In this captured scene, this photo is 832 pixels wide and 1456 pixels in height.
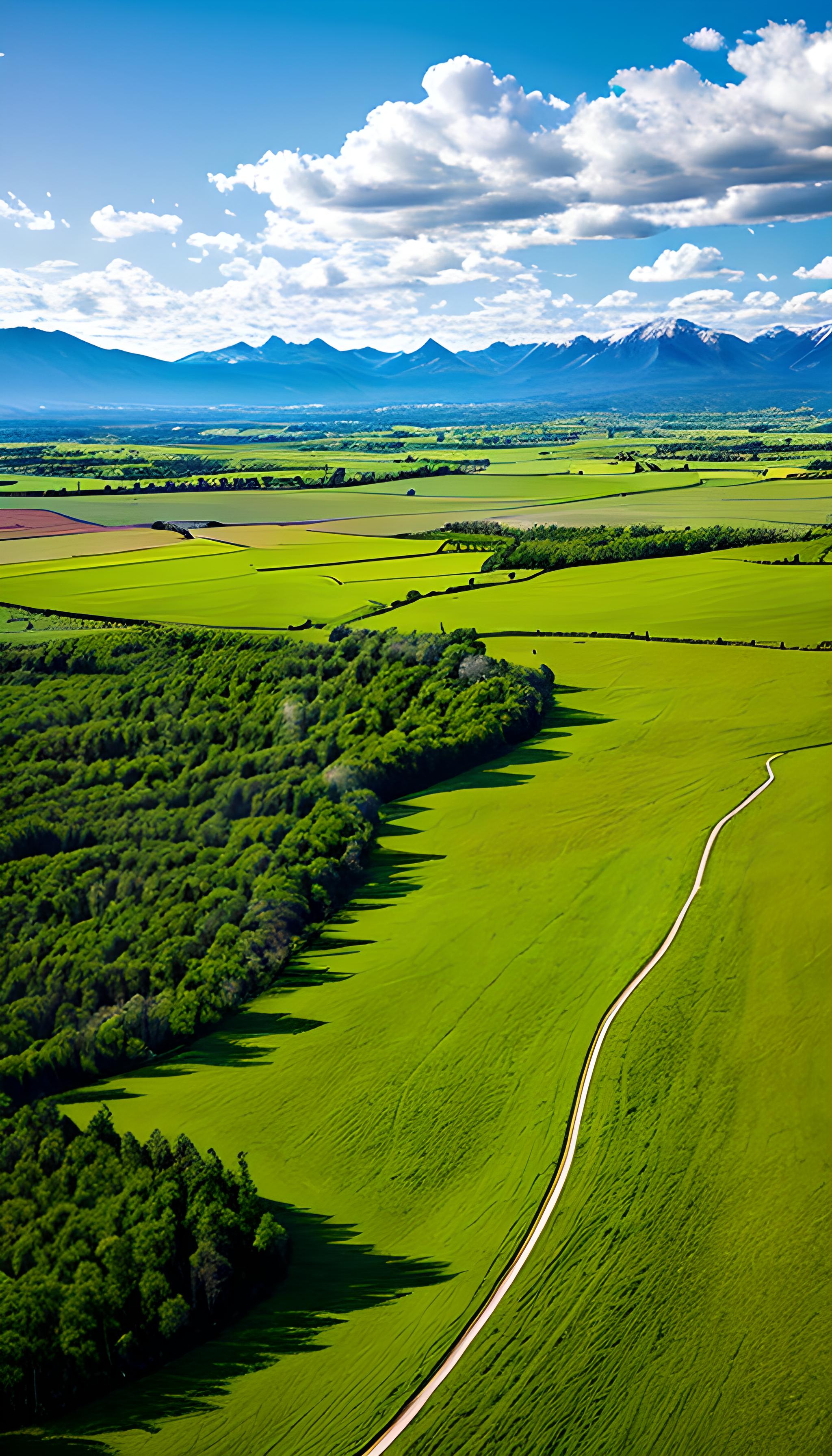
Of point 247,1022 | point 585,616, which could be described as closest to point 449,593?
point 585,616

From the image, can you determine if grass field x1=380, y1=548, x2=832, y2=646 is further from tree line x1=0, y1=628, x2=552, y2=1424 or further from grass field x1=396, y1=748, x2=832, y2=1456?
grass field x1=396, y1=748, x2=832, y2=1456

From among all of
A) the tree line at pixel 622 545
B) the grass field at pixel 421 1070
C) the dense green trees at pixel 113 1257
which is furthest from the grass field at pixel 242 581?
the dense green trees at pixel 113 1257

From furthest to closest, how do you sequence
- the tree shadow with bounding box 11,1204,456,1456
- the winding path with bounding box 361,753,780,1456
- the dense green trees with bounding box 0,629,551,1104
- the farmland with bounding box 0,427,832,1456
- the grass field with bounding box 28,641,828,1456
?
the dense green trees with bounding box 0,629,551,1104, the grass field with bounding box 28,641,828,1456, the tree shadow with bounding box 11,1204,456,1456, the farmland with bounding box 0,427,832,1456, the winding path with bounding box 361,753,780,1456

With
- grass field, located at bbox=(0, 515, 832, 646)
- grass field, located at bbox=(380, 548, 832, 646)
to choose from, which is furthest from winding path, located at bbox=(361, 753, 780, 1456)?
grass field, located at bbox=(0, 515, 832, 646)

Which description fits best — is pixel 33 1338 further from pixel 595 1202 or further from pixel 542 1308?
pixel 595 1202

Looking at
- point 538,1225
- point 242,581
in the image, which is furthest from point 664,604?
point 538,1225

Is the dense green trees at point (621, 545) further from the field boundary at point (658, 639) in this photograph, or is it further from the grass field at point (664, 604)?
the field boundary at point (658, 639)

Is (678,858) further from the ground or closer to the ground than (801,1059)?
further from the ground
